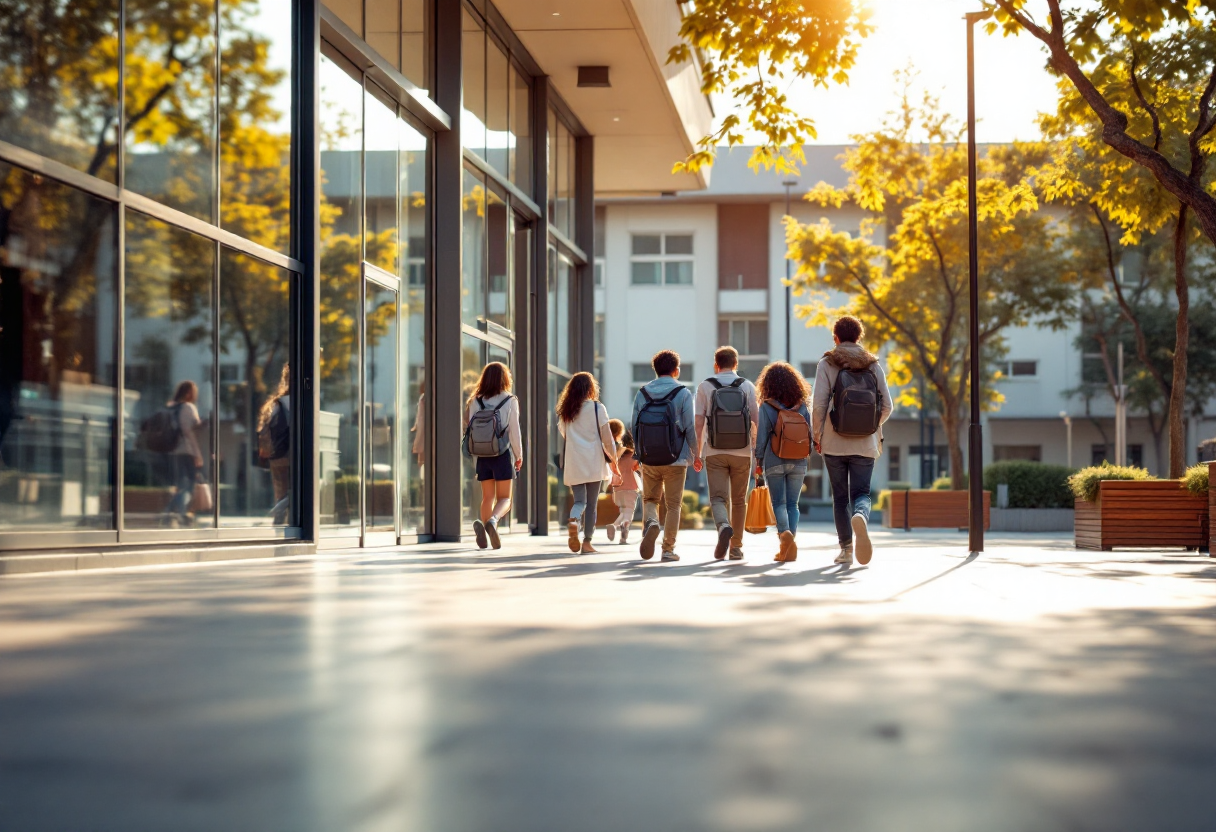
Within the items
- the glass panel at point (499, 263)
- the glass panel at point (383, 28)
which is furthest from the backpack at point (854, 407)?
the glass panel at point (499, 263)

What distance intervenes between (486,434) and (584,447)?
910mm

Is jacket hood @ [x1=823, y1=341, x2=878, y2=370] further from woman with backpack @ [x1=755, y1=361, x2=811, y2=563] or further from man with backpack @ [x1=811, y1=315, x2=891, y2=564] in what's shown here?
woman with backpack @ [x1=755, y1=361, x2=811, y2=563]

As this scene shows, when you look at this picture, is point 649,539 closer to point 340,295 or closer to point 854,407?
point 854,407

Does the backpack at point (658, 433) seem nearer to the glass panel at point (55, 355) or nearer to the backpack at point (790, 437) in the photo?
the backpack at point (790, 437)

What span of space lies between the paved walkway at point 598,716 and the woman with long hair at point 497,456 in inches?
272

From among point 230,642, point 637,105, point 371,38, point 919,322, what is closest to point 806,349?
point 919,322

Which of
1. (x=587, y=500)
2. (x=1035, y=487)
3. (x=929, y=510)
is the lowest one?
(x=929, y=510)

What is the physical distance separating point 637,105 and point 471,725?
72.4 feet

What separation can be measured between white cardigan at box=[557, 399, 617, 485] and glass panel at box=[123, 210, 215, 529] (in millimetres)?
3680

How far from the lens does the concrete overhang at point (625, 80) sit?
19719 millimetres

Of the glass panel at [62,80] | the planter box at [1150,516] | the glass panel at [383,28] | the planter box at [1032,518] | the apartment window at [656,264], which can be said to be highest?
the apartment window at [656,264]

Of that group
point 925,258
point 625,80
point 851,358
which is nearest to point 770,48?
point 851,358

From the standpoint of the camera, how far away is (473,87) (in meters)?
18.8

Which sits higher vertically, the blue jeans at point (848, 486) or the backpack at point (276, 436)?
the backpack at point (276, 436)
